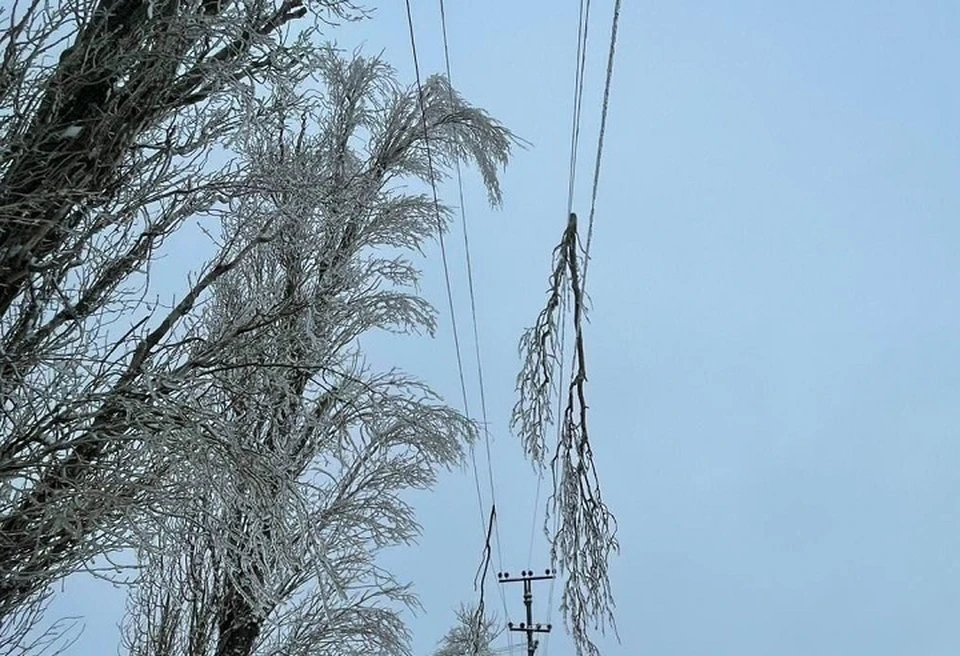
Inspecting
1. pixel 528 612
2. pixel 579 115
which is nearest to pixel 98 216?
pixel 579 115

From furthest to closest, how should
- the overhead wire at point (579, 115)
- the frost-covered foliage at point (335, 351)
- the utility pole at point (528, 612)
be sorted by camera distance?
the utility pole at point (528, 612) → the frost-covered foliage at point (335, 351) → the overhead wire at point (579, 115)

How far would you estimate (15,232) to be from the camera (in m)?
2.81

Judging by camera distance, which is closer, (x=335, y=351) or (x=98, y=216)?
(x=98, y=216)

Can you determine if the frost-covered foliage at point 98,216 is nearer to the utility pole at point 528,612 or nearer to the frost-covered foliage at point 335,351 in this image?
the frost-covered foliage at point 335,351

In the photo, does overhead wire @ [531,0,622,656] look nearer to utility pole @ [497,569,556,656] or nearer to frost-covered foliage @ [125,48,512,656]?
frost-covered foliage @ [125,48,512,656]

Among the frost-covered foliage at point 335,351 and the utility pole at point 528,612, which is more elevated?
the utility pole at point 528,612

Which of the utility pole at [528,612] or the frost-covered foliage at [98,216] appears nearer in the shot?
the frost-covered foliage at [98,216]

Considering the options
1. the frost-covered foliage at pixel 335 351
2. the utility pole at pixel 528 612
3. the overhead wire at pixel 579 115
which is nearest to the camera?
the overhead wire at pixel 579 115

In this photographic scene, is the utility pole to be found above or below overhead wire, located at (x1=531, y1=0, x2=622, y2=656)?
above

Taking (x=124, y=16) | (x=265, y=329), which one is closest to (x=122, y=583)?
(x=265, y=329)

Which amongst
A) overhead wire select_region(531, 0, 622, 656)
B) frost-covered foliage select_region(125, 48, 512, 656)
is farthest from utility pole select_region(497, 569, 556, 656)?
overhead wire select_region(531, 0, 622, 656)

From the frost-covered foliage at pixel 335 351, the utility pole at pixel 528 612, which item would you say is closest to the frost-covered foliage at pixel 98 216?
the frost-covered foliage at pixel 335 351

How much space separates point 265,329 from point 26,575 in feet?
4.00

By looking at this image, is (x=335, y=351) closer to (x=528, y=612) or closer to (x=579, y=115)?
(x=579, y=115)
